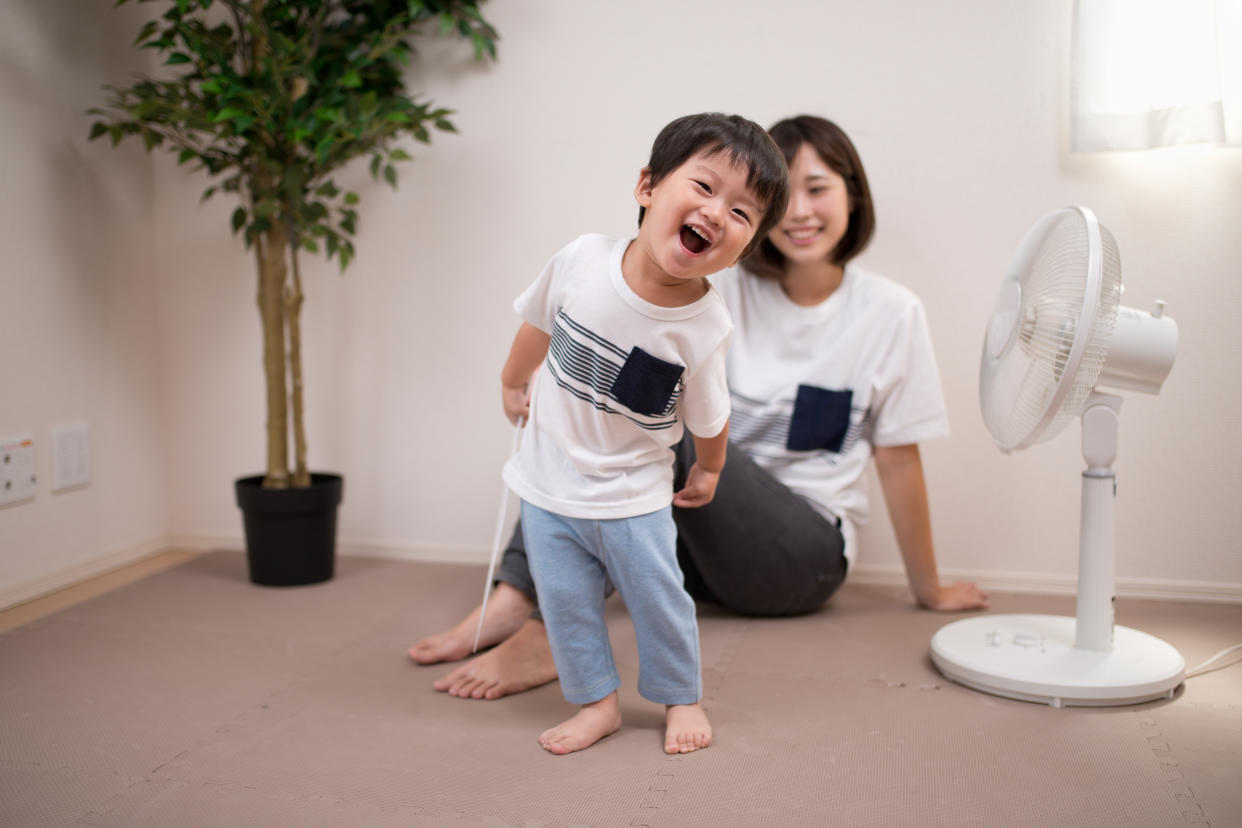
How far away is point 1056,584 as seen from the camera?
6.54 ft

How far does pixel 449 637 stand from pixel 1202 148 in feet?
5.49

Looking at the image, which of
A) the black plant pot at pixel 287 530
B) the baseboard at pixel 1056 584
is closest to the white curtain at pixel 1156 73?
the baseboard at pixel 1056 584

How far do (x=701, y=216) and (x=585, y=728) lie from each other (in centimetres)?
68

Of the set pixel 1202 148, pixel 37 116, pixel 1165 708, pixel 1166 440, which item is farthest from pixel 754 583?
pixel 37 116

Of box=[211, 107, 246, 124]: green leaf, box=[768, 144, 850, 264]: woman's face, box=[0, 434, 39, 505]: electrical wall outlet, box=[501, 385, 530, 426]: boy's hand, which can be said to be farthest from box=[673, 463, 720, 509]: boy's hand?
box=[0, 434, 39, 505]: electrical wall outlet

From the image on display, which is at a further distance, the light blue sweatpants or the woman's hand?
the woman's hand

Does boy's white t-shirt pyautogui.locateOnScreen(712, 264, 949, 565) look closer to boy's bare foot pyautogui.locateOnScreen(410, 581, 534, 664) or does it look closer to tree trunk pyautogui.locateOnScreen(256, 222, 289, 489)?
boy's bare foot pyautogui.locateOnScreen(410, 581, 534, 664)

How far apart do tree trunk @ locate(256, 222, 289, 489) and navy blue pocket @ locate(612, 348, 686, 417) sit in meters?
1.08

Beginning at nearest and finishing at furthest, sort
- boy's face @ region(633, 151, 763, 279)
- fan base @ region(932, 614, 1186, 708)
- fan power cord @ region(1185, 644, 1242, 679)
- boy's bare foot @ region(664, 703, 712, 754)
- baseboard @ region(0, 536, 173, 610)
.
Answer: boy's face @ region(633, 151, 763, 279) < boy's bare foot @ region(664, 703, 712, 754) < fan base @ region(932, 614, 1186, 708) < fan power cord @ region(1185, 644, 1242, 679) < baseboard @ region(0, 536, 173, 610)

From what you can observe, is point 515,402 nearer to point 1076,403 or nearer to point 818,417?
point 818,417

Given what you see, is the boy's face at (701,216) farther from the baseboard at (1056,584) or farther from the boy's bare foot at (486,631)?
the baseboard at (1056,584)

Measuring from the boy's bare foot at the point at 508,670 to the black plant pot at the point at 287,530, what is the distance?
62 cm

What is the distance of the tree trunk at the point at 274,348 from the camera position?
6.56ft

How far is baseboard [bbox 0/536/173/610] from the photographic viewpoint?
1880 millimetres
